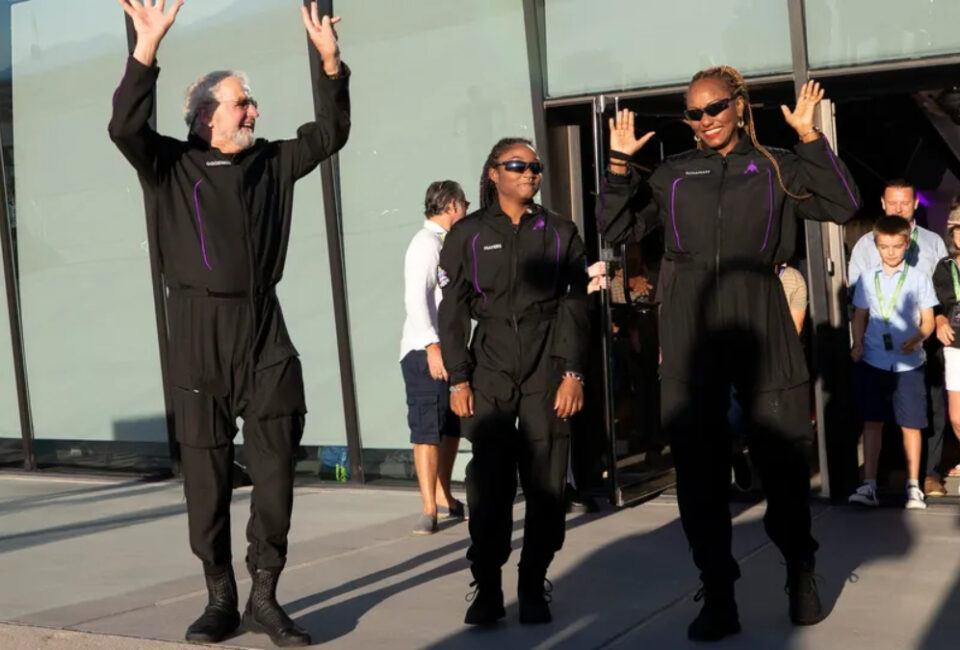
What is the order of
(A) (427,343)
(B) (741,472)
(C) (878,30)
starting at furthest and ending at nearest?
(B) (741,472) → (C) (878,30) → (A) (427,343)

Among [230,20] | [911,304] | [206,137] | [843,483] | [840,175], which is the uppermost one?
[230,20]

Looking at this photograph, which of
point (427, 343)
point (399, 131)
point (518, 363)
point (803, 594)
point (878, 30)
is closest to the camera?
point (803, 594)

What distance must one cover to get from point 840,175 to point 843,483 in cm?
387

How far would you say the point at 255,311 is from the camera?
5.29 m

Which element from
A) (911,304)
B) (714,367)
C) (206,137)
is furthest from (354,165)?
(714,367)

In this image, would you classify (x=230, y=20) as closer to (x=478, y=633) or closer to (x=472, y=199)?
(x=472, y=199)

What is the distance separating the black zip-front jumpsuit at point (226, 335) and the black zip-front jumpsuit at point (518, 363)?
2.27ft

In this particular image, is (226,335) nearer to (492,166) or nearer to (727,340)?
(492,166)

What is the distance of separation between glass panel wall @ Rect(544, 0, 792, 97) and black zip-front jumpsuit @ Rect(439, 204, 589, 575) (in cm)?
312

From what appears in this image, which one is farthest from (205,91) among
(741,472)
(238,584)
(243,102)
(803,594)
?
(741,472)

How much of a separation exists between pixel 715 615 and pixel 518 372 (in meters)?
1.15

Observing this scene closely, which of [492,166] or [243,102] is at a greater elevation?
[243,102]

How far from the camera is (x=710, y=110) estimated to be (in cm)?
501

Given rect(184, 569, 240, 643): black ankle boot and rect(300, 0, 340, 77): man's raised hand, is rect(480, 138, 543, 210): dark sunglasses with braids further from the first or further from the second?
rect(184, 569, 240, 643): black ankle boot
